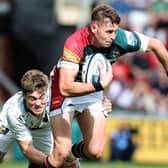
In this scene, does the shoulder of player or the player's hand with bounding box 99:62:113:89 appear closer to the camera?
the player's hand with bounding box 99:62:113:89

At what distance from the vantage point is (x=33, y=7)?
19.8 metres

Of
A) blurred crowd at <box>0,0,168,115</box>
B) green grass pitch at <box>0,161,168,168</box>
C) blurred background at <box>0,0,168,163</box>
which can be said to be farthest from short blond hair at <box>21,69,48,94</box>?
blurred crowd at <box>0,0,168,115</box>

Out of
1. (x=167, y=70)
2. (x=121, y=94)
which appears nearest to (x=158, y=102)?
(x=121, y=94)

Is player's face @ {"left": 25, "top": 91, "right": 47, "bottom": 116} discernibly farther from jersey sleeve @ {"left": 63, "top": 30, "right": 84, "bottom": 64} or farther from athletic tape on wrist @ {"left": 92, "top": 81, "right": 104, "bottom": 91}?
athletic tape on wrist @ {"left": 92, "top": 81, "right": 104, "bottom": 91}

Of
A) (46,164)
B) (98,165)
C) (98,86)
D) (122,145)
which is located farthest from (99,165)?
(98,86)

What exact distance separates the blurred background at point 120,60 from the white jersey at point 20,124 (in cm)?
550

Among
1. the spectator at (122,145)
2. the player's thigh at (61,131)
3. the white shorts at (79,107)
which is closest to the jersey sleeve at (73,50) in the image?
the white shorts at (79,107)

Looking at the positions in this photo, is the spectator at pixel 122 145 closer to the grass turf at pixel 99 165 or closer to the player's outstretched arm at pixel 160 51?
the grass turf at pixel 99 165

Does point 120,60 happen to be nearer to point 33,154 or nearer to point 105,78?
point 33,154

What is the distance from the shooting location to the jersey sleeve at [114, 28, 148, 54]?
397 inches

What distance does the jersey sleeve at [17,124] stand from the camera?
10.4 metres

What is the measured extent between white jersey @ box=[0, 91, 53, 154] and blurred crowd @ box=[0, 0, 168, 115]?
7278 millimetres

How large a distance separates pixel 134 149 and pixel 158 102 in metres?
1.49

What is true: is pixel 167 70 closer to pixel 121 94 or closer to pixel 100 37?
pixel 100 37
